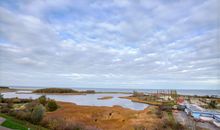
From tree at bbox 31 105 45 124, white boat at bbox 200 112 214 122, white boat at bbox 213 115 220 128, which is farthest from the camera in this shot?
white boat at bbox 200 112 214 122

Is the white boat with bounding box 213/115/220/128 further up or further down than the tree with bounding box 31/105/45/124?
further down

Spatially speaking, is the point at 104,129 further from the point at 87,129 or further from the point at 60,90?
the point at 60,90

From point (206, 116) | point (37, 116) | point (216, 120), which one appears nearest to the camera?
point (37, 116)

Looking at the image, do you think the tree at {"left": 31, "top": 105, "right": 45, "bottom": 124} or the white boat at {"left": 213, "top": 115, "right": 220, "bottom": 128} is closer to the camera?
Answer: the tree at {"left": 31, "top": 105, "right": 45, "bottom": 124}

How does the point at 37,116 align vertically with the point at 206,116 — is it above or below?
above

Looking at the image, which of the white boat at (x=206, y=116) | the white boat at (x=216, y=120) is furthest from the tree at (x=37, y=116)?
the white boat at (x=206, y=116)

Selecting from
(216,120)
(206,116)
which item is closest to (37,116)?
(216,120)

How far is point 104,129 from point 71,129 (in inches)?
179

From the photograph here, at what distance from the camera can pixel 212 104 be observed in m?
36.2

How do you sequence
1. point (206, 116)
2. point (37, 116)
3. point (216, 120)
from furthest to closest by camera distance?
1. point (206, 116)
2. point (216, 120)
3. point (37, 116)

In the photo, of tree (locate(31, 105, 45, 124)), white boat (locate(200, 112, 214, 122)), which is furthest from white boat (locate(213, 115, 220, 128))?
tree (locate(31, 105, 45, 124))

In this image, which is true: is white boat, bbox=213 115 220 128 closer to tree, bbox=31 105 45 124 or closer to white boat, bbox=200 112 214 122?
white boat, bbox=200 112 214 122

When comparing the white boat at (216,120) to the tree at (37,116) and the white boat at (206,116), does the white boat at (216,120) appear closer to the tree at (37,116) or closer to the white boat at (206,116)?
the white boat at (206,116)

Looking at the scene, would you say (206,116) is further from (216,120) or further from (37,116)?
(37,116)
